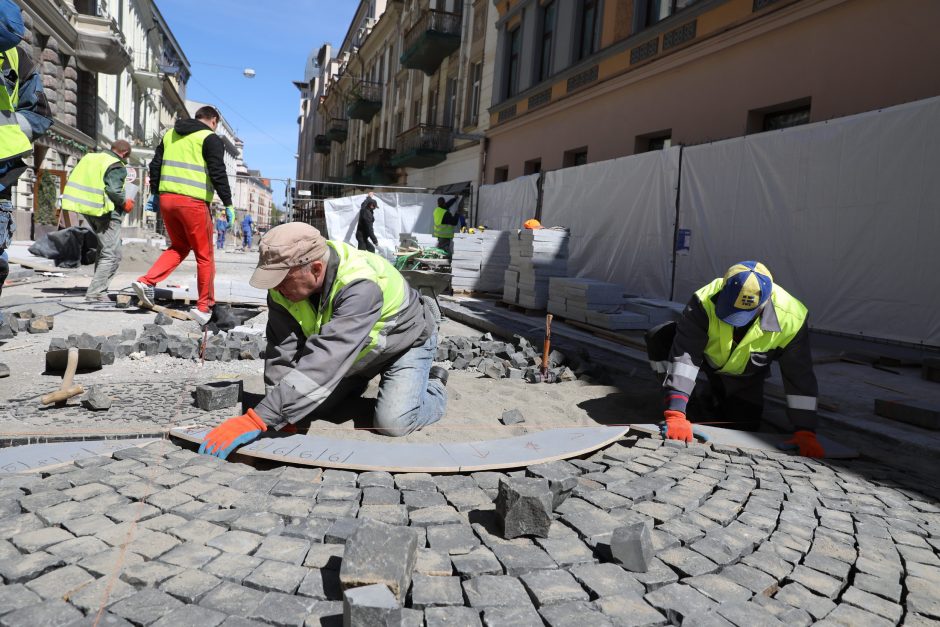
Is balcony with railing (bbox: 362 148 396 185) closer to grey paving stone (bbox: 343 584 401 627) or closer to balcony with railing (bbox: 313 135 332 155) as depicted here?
balcony with railing (bbox: 313 135 332 155)

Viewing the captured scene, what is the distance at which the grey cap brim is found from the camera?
3.20 metres

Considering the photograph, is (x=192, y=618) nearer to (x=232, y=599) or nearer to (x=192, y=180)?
(x=232, y=599)

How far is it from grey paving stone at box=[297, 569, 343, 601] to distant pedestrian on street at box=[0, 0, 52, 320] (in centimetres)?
401

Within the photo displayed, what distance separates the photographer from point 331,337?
10.9 ft

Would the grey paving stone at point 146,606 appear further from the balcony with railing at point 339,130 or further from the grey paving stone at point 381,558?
the balcony with railing at point 339,130

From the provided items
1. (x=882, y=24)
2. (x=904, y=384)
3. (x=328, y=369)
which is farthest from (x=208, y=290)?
(x=882, y=24)

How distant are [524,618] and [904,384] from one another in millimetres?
5375

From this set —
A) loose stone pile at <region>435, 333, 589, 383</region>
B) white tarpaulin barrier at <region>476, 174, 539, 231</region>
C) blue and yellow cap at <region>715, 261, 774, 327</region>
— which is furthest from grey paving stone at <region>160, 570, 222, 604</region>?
white tarpaulin barrier at <region>476, 174, 539, 231</region>

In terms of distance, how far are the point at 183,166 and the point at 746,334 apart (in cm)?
540

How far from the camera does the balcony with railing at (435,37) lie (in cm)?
2339

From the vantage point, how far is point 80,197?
7312 mm

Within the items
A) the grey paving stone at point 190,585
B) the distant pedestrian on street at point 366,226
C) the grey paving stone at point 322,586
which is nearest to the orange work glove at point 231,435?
the grey paving stone at point 190,585

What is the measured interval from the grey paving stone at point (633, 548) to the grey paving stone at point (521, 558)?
241 mm

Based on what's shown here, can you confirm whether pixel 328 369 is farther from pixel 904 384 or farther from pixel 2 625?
pixel 904 384
